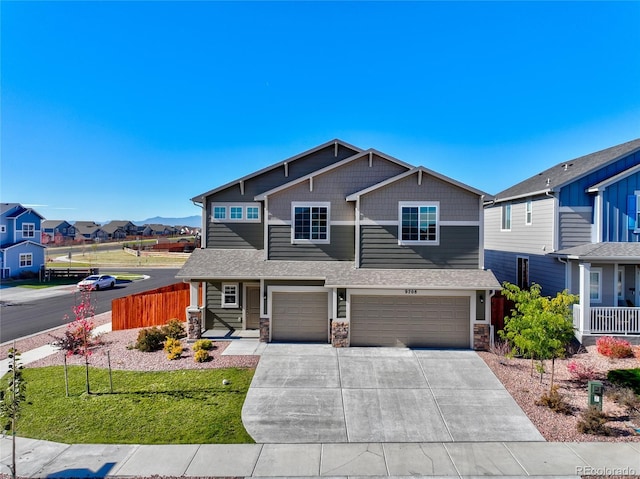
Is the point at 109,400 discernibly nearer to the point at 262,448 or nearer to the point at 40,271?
the point at 262,448

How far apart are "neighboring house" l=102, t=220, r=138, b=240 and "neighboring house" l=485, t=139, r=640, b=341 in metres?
115

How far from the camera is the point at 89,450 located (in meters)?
7.32

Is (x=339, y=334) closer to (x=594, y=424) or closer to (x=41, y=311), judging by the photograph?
(x=594, y=424)

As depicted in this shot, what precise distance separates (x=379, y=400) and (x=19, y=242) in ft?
133

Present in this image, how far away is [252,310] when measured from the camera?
15727 millimetres

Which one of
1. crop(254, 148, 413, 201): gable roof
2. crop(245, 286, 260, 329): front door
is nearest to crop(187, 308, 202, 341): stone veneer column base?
crop(245, 286, 260, 329): front door

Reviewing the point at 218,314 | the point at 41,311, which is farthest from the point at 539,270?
the point at 41,311

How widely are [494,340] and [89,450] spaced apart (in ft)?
42.9

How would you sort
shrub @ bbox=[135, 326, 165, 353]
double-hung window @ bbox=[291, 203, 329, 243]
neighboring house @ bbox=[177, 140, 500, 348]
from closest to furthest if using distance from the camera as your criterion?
shrub @ bbox=[135, 326, 165, 353]
neighboring house @ bbox=[177, 140, 500, 348]
double-hung window @ bbox=[291, 203, 329, 243]

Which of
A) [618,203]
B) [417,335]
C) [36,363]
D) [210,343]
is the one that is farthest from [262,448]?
[618,203]

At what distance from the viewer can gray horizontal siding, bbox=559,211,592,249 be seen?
14891 mm

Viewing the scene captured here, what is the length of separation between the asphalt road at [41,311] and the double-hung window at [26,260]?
11927mm

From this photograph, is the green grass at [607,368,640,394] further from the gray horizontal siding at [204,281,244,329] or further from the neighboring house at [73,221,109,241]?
the neighboring house at [73,221,109,241]

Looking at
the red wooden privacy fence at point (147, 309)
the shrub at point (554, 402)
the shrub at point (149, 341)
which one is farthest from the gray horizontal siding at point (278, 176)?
the shrub at point (554, 402)
